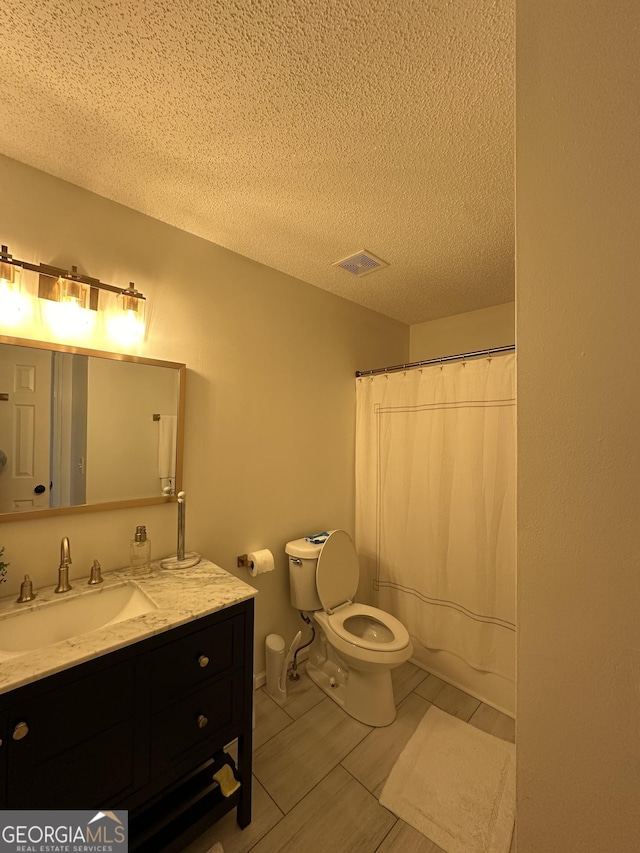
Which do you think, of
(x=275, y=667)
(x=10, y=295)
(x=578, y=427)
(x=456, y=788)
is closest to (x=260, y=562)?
(x=275, y=667)

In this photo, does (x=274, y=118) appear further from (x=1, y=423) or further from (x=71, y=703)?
(x=71, y=703)

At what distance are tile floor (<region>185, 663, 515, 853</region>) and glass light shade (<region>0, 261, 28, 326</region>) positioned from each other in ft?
6.54

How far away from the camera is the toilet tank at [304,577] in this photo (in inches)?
78.7

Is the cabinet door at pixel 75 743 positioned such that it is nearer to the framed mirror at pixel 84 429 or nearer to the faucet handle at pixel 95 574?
the faucet handle at pixel 95 574

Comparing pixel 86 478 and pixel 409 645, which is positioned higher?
pixel 86 478

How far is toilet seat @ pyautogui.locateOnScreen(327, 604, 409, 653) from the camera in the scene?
1.74m

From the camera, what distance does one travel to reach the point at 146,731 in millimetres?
1052

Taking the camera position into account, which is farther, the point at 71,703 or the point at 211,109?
the point at 211,109

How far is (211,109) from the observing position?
1.09 metres

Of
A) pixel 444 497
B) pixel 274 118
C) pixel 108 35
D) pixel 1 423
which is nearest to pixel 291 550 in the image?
pixel 444 497

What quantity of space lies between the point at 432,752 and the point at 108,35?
284 cm

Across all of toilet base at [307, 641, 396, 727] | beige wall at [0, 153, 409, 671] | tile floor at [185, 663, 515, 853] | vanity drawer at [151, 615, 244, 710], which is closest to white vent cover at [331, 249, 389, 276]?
beige wall at [0, 153, 409, 671]

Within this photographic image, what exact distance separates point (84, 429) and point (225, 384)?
0.68m

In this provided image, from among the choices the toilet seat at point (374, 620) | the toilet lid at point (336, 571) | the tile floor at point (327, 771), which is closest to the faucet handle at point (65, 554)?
the tile floor at point (327, 771)
